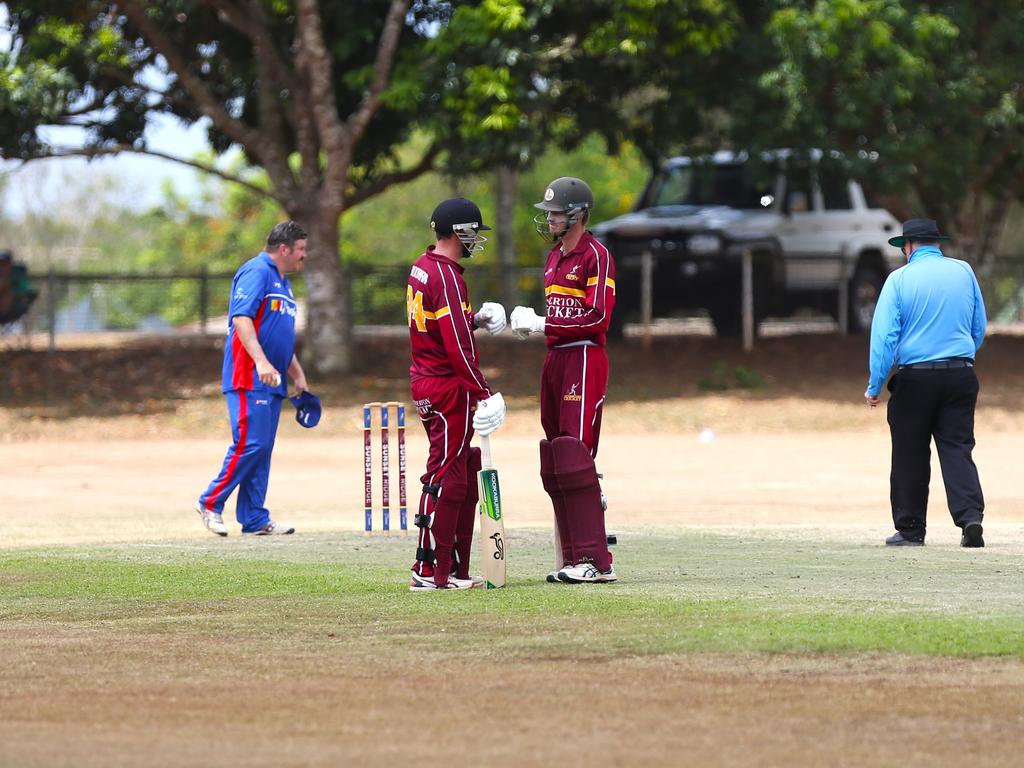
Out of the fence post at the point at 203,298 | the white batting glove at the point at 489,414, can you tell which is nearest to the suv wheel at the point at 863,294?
the fence post at the point at 203,298

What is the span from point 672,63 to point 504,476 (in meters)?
10.4

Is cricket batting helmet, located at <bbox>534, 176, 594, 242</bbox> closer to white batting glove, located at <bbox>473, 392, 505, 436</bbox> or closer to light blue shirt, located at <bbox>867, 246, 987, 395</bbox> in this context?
white batting glove, located at <bbox>473, 392, 505, 436</bbox>

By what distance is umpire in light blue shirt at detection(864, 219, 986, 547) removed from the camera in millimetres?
11391

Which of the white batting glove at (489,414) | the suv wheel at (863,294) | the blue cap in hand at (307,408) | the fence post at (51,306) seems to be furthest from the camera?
the fence post at (51,306)

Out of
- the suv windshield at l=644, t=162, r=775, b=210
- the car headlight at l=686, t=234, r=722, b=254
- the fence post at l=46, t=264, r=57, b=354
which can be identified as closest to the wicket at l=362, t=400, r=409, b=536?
the car headlight at l=686, t=234, r=722, b=254

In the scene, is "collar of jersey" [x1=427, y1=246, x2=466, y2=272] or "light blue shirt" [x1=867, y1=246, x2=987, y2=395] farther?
"light blue shirt" [x1=867, y1=246, x2=987, y2=395]

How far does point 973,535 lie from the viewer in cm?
1115

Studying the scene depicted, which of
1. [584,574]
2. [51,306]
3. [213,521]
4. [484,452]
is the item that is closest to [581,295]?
[484,452]

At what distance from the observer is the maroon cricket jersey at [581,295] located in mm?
9320

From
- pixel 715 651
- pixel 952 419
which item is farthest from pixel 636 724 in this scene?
pixel 952 419

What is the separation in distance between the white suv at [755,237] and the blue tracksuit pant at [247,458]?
587 inches

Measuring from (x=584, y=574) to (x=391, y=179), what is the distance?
20206 millimetres

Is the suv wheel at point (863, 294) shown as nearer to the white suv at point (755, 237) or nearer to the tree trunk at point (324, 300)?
the white suv at point (755, 237)

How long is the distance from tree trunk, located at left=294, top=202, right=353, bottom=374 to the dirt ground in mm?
483
